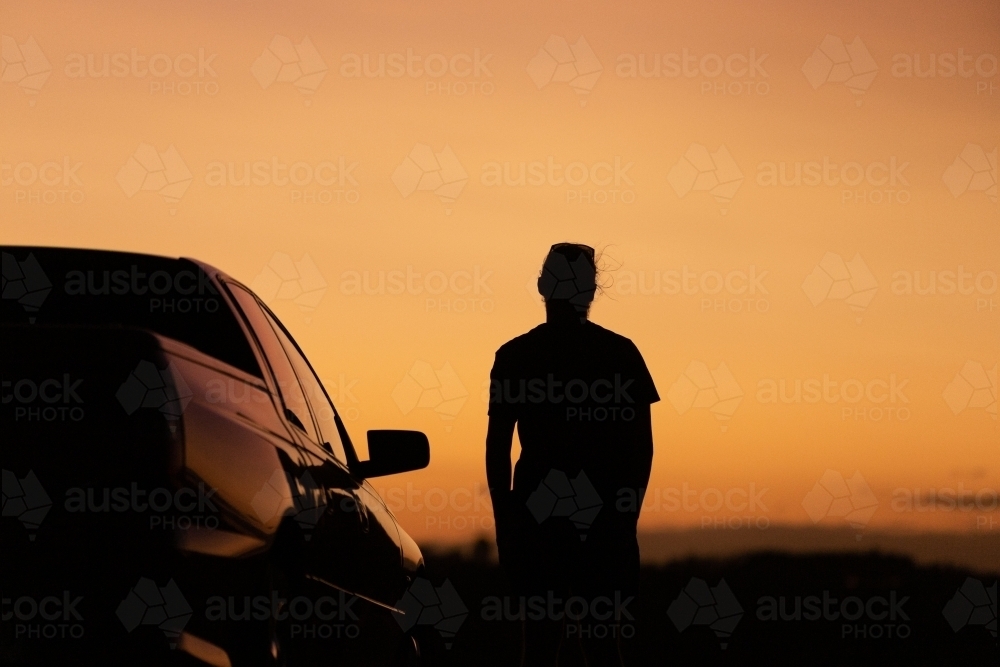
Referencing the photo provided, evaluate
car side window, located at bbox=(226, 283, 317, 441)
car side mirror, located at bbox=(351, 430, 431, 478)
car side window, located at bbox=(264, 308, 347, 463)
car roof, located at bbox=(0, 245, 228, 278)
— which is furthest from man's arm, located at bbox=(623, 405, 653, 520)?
car roof, located at bbox=(0, 245, 228, 278)

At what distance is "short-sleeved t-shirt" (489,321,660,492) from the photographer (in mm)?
6816

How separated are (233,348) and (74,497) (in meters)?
1.30

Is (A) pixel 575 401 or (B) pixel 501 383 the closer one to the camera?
(A) pixel 575 401

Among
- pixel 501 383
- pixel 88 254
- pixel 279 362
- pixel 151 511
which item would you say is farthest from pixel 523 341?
pixel 151 511

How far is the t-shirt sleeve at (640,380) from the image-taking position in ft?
22.8

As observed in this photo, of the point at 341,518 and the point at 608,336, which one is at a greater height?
the point at 608,336

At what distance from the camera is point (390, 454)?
6453mm

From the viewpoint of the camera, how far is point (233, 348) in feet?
15.9

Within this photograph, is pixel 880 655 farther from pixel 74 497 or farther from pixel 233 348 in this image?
pixel 74 497

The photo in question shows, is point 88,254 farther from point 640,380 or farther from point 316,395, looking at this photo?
point 640,380

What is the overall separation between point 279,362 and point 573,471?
178 cm

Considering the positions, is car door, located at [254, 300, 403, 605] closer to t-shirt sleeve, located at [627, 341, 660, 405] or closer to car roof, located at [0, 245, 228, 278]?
car roof, located at [0, 245, 228, 278]

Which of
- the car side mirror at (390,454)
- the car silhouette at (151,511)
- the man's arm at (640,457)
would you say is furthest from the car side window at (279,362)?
the man's arm at (640,457)

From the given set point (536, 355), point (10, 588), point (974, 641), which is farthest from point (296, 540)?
point (974, 641)
